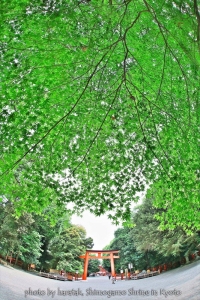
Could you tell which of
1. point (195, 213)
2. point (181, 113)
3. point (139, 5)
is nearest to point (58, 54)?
point (139, 5)

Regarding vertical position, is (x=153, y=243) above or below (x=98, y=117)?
below

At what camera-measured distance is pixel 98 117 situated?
5.45 m

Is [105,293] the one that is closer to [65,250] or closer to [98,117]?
[98,117]

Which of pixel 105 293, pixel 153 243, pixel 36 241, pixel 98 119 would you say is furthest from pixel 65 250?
pixel 98 119

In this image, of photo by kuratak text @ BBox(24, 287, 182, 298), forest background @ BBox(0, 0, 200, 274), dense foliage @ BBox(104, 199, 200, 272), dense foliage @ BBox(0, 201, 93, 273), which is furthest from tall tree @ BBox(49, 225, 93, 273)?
forest background @ BBox(0, 0, 200, 274)

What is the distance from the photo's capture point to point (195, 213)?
5.55 meters

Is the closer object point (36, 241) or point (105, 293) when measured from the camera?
point (105, 293)

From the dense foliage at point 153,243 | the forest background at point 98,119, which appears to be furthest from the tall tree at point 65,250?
the forest background at point 98,119

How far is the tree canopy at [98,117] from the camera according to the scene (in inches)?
170

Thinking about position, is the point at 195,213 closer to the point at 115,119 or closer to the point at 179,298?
the point at 115,119

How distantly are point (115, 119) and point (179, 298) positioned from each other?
7.75m

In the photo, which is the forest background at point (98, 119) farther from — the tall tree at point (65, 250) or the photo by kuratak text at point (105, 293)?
the tall tree at point (65, 250)

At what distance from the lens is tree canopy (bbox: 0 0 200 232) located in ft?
14.2

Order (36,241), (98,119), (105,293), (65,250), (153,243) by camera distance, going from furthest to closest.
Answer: (65,250) < (36,241) < (153,243) < (105,293) < (98,119)
